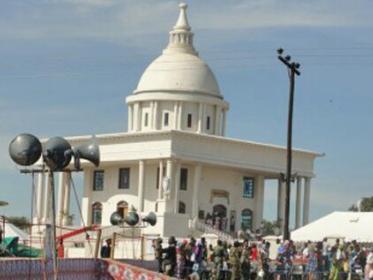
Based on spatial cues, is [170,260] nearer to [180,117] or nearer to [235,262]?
[235,262]

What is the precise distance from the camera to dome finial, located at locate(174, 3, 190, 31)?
84812 millimetres

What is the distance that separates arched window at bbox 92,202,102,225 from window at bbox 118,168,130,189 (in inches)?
96.0

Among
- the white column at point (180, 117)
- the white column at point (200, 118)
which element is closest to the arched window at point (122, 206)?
the white column at point (180, 117)

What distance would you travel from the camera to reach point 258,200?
263ft

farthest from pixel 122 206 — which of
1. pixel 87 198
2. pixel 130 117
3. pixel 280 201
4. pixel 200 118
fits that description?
pixel 280 201

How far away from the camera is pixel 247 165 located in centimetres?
7612

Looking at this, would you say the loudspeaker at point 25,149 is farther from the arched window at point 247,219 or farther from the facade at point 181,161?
the arched window at point 247,219

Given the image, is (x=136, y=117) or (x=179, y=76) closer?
(x=179, y=76)

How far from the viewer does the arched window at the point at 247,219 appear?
3095 inches

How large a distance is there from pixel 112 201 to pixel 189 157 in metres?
8.25

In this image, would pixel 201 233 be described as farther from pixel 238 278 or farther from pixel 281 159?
pixel 238 278

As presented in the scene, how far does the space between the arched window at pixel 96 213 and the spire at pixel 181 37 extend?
42.9 ft

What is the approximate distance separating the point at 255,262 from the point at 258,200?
152ft

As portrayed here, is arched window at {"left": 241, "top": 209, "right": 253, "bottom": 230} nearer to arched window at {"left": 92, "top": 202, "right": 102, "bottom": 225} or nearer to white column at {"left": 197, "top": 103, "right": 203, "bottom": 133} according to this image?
white column at {"left": 197, "top": 103, "right": 203, "bottom": 133}
